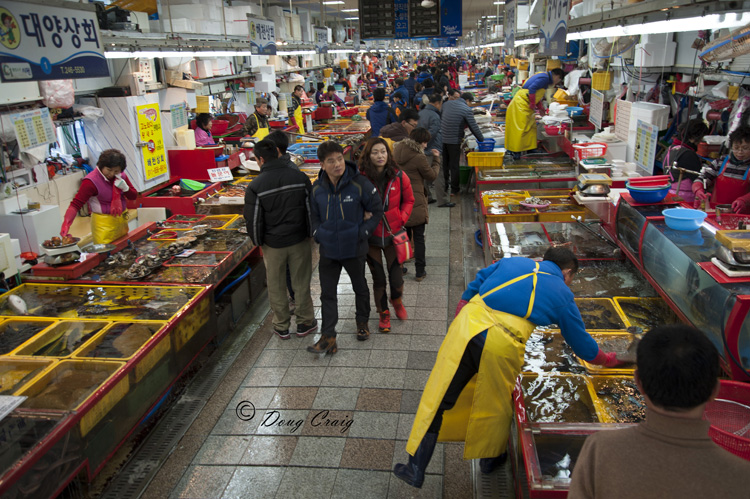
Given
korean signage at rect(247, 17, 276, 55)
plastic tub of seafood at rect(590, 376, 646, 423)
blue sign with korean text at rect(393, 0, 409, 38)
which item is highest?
blue sign with korean text at rect(393, 0, 409, 38)

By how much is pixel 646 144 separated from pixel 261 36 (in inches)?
301

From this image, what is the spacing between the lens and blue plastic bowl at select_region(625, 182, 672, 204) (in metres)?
4.27

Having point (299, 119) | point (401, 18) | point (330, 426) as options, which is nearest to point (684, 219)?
point (330, 426)

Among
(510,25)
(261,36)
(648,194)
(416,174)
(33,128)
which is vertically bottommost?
(416,174)

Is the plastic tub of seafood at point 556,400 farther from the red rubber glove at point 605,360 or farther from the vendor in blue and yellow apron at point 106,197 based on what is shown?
the vendor in blue and yellow apron at point 106,197

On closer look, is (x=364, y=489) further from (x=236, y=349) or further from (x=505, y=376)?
(x=236, y=349)

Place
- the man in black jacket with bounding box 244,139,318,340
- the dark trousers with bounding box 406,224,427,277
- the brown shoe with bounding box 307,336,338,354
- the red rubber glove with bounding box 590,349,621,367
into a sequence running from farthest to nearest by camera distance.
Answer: the dark trousers with bounding box 406,224,427,277
the brown shoe with bounding box 307,336,338,354
the man in black jacket with bounding box 244,139,318,340
the red rubber glove with bounding box 590,349,621,367

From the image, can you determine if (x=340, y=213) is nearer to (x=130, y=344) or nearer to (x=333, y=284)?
(x=333, y=284)

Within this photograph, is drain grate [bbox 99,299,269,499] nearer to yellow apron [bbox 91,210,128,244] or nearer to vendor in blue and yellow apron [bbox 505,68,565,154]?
yellow apron [bbox 91,210,128,244]

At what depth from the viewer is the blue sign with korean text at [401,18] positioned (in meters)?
14.7

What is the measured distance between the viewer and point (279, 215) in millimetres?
5078

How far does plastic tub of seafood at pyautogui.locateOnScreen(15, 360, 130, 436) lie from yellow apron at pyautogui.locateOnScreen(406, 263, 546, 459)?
197 centimetres

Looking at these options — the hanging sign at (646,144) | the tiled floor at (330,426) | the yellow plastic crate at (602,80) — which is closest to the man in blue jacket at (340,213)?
the tiled floor at (330,426)

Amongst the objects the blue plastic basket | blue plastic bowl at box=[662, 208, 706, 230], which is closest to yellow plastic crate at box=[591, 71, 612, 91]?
the blue plastic basket
